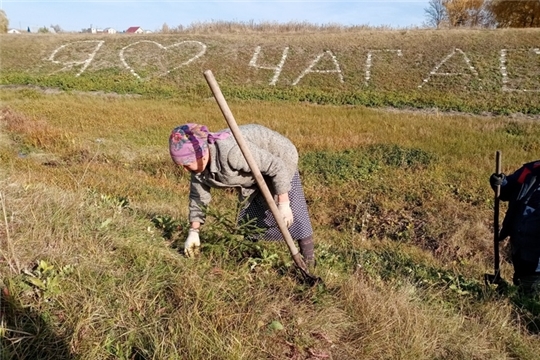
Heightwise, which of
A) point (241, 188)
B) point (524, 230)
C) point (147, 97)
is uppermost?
point (241, 188)

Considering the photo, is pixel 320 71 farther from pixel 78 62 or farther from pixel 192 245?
pixel 192 245

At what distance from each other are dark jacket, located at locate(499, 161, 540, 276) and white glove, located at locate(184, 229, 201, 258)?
258cm

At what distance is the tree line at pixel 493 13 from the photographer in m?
36.2

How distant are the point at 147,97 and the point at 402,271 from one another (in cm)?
1722

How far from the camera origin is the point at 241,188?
3.38 metres

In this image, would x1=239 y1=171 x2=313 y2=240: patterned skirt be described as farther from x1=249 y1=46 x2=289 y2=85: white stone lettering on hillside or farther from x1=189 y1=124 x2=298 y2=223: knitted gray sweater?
x1=249 y1=46 x2=289 y2=85: white stone lettering on hillside

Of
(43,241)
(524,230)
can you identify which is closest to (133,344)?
(43,241)

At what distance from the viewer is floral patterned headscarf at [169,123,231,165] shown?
2.80 meters

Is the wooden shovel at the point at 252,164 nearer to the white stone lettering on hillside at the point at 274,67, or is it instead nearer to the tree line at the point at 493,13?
the white stone lettering on hillside at the point at 274,67

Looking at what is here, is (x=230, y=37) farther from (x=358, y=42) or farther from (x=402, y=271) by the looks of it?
(x=402, y=271)

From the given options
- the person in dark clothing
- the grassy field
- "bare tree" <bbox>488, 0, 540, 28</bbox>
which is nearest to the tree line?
"bare tree" <bbox>488, 0, 540, 28</bbox>

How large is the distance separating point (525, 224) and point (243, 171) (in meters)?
2.33

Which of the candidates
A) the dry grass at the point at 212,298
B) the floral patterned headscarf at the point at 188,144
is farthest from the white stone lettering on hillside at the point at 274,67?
the floral patterned headscarf at the point at 188,144

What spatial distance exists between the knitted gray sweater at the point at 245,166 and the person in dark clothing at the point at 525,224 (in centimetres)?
195
